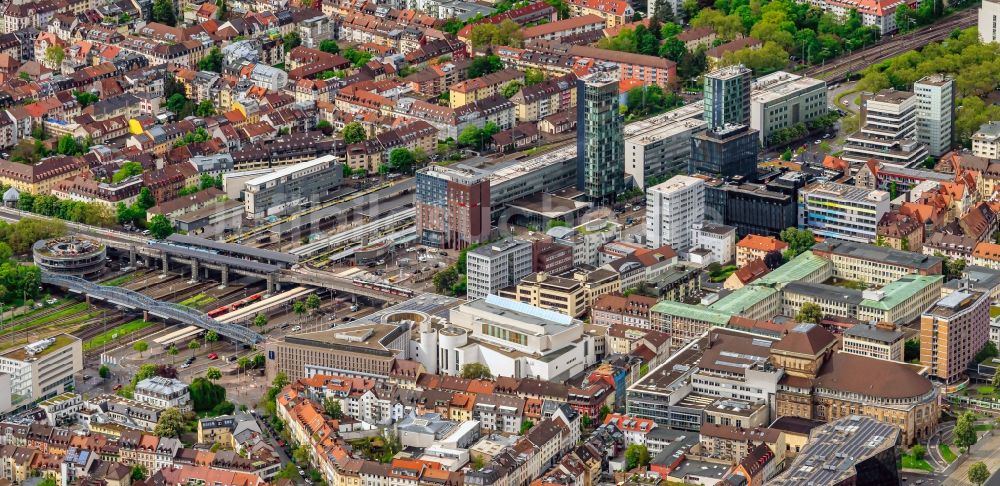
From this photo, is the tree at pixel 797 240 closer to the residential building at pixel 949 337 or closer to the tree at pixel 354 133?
the residential building at pixel 949 337

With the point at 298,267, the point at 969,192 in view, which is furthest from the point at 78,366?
the point at 969,192

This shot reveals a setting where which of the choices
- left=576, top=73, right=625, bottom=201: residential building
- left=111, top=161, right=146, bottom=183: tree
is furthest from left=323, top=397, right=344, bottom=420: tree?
left=111, top=161, right=146, bottom=183: tree

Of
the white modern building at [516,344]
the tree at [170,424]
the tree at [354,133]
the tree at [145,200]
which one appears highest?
the tree at [354,133]

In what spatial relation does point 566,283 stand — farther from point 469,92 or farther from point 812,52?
point 812,52

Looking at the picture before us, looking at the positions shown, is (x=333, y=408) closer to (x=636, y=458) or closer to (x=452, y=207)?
(x=636, y=458)

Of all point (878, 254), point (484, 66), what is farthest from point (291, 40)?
point (878, 254)

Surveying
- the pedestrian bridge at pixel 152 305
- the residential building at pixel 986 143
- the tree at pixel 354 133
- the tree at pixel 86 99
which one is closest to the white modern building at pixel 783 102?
the residential building at pixel 986 143
